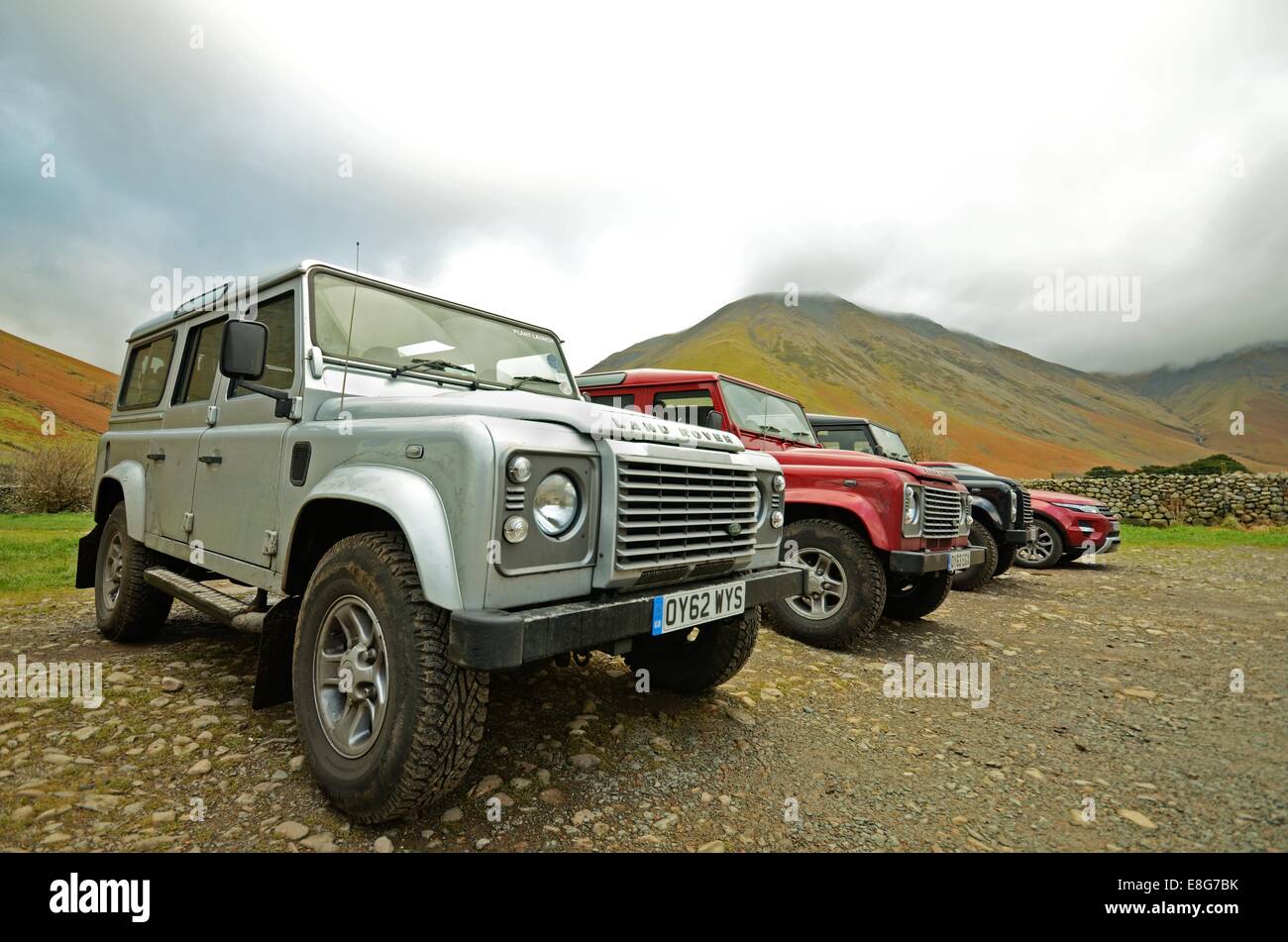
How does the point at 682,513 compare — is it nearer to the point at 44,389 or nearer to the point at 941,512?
A: the point at 941,512

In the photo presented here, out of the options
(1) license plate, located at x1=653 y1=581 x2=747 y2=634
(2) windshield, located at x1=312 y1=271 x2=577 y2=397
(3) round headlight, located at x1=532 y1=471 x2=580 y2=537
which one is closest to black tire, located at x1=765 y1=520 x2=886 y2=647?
(1) license plate, located at x1=653 y1=581 x2=747 y2=634

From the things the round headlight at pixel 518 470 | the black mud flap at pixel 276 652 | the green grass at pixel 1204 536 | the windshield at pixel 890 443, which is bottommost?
the green grass at pixel 1204 536

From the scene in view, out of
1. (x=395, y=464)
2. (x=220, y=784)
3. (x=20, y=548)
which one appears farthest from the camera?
(x=20, y=548)

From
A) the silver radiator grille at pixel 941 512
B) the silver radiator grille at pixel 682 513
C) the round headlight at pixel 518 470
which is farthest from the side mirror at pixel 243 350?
the silver radiator grille at pixel 941 512

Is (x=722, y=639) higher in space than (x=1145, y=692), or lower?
higher

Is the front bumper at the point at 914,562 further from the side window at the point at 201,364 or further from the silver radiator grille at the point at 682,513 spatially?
the side window at the point at 201,364

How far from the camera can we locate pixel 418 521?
1927mm

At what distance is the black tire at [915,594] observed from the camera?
5.26m

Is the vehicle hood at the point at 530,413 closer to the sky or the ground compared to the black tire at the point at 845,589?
closer to the sky

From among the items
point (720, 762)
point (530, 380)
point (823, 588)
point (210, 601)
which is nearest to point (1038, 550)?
point (823, 588)
